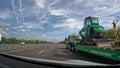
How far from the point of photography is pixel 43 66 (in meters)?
2.29

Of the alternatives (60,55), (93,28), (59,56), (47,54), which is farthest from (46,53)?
(59,56)

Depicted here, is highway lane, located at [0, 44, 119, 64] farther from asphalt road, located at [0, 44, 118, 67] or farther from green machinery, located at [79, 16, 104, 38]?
green machinery, located at [79, 16, 104, 38]

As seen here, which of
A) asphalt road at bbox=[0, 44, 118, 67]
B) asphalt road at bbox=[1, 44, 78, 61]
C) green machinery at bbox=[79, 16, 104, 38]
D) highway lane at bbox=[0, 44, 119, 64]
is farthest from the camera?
green machinery at bbox=[79, 16, 104, 38]

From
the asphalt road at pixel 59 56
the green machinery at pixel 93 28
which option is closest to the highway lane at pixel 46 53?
the asphalt road at pixel 59 56

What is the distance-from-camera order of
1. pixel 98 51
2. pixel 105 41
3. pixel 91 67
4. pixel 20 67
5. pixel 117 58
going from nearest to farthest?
pixel 91 67 → pixel 20 67 → pixel 117 58 → pixel 98 51 → pixel 105 41

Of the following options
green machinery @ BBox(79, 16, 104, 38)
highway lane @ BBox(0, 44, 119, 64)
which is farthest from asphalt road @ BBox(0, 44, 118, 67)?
green machinery @ BBox(79, 16, 104, 38)

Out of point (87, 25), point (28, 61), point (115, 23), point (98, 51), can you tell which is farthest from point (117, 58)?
point (87, 25)

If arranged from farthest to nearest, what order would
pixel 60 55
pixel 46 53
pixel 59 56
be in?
pixel 46 53 → pixel 60 55 → pixel 59 56

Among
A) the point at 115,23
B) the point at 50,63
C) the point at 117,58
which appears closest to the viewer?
the point at 50,63

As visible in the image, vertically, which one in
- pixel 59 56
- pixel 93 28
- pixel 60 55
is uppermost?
pixel 93 28

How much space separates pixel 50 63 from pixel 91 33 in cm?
1967

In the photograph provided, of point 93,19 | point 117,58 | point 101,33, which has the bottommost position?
point 117,58

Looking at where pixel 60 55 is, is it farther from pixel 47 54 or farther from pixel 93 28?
pixel 93 28

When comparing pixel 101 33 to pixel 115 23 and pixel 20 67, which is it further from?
pixel 20 67
